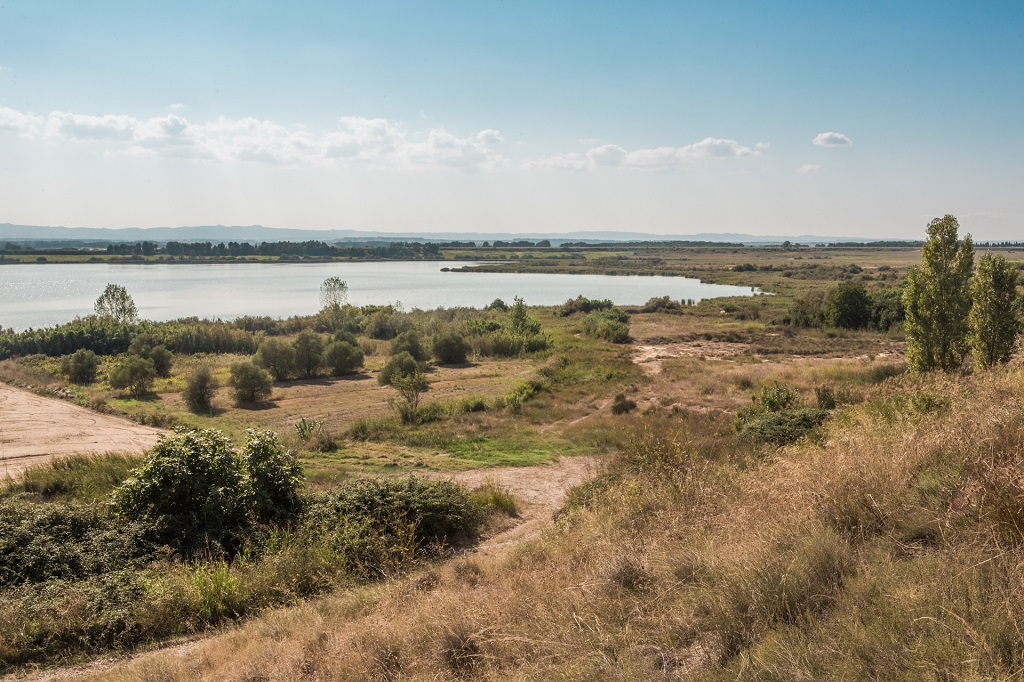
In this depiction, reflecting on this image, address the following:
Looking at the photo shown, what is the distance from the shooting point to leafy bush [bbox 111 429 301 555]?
10.6 metres

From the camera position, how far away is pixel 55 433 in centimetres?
2519

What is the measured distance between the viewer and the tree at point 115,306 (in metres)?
62.7

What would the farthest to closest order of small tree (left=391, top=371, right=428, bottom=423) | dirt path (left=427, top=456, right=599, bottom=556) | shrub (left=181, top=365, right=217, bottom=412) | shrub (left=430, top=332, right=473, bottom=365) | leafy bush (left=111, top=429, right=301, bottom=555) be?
shrub (left=430, top=332, right=473, bottom=365) < shrub (left=181, top=365, right=217, bottom=412) < small tree (left=391, top=371, right=428, bottom=423) < dirt path (left=427, top=456, right=599, bottom=556) < leafy bush (left=111, top=429, right=301, bottom=555)

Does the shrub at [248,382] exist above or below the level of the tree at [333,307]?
below

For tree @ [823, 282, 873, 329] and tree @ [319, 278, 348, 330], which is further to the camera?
tree @ [319, 278, 348, 330]

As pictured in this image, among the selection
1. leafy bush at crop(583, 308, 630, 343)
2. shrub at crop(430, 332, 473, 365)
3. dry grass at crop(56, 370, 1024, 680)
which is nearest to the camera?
dry grass at crop(56, 370, 1024, 680)

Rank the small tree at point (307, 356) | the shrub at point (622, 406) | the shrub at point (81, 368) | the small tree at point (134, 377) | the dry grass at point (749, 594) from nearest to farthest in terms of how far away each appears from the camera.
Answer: the dry grass at point (749, 594) < the shrub at point (622, 406) < the small tree at point (134, 377) < the shrub at point (81, 368) < the small tree at point (307, 356)

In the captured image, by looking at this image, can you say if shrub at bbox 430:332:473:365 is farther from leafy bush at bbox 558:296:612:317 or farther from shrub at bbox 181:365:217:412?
leafy bush at bbox 558:296:612:317

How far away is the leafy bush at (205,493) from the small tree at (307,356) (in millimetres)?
33511

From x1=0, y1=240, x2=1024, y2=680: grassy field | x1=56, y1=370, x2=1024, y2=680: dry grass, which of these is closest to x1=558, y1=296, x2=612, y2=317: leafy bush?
x1=0, y1=240, x2=1024, y2=680: grassy field

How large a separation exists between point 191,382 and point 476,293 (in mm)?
81322

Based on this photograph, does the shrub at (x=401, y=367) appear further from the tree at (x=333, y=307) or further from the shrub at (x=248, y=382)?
the tree at (x=333, y=307)

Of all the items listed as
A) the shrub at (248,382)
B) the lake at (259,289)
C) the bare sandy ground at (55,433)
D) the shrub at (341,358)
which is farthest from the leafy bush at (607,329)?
the bare sandy ground at (55,433)

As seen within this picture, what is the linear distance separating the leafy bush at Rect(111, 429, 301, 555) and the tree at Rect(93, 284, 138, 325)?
60.1 m
